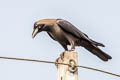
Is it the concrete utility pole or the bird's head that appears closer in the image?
the concrete utility pole

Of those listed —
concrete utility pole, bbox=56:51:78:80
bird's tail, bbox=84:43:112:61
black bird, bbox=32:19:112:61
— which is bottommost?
concrete utility pole, bbox=56:51:78:80

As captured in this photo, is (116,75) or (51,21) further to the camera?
(51,21)

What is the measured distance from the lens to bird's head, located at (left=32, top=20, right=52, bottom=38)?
8.66m

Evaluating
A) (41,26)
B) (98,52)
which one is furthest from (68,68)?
(41,26)

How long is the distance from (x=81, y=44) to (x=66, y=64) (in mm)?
2401

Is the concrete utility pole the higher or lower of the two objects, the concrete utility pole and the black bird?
the lower

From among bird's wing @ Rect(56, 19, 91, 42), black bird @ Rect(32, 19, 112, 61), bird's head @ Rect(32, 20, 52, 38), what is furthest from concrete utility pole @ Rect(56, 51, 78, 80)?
bird's wing @ Rect(56, 19, 91, 42)

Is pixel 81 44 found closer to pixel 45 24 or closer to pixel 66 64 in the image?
pixel 45 24

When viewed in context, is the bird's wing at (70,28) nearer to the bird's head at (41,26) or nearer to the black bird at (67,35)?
the black bird at (67,35)

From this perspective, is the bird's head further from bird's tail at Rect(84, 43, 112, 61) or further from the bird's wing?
bird's tail at Rect(84, 43, 112, 61)

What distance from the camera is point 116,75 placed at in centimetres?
655

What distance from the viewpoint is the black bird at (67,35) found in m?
8.66

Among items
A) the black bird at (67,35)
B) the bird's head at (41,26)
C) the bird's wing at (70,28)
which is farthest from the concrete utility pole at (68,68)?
the bird's wing at (70,28)

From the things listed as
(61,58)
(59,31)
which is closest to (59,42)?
(59,31)
